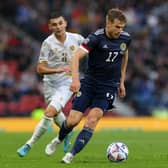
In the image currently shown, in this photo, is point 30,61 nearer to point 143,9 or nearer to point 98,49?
point 143,9

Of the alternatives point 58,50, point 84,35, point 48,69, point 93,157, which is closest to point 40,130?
point 93,157


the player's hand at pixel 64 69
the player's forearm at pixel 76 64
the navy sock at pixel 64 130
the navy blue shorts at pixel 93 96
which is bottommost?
the navy sock at pixel 64 130

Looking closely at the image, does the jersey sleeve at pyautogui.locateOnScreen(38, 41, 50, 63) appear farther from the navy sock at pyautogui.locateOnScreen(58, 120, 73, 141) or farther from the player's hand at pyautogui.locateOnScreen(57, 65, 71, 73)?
the navy sock at pyautogui.locateOnScreen(58, 120, 73, 141)

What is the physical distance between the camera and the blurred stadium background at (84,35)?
84.8 feet

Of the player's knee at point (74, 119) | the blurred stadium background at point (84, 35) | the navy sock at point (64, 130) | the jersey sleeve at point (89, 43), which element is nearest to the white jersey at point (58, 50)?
the navy sock at point (64, 130)

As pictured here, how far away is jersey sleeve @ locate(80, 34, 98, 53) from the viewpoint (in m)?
11.2

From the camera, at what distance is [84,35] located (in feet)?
90.9

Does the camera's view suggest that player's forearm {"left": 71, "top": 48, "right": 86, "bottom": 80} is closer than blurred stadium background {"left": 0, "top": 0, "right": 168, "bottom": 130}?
Yes

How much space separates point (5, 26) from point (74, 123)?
57.9 feet

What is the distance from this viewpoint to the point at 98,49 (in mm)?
11578

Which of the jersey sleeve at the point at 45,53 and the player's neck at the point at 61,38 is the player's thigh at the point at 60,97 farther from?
the player's neck at the point at 61,38

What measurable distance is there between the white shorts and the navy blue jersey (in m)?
1.80

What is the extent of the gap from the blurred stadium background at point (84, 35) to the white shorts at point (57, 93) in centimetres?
1080

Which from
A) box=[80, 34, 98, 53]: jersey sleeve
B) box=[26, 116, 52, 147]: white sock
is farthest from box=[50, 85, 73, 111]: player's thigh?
box=[80, 34, 98, 53]: jersey sleeve
